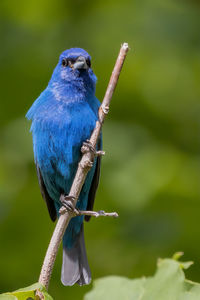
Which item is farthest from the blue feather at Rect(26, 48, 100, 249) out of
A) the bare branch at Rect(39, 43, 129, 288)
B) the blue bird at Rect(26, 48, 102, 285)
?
the bare branch at Rect(39, 43, 129, 288)

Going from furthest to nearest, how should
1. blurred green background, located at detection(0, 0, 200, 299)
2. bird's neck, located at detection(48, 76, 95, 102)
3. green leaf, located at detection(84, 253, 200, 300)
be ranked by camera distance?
blurred green background, located at detection(0, 0, 200, 299), bird's neck, located at detection(48, 76, 95, 102), green leaf, located at detection(84, 253, 200, 300)

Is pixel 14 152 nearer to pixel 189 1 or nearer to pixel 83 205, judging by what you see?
pixel 83 205

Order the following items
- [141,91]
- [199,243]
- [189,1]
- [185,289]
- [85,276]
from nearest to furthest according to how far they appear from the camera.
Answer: [185,289] → [85,276] → [199,243] → [141,91] → [189,1]

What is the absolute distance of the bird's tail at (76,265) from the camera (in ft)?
14.6

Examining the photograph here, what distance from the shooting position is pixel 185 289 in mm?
2324

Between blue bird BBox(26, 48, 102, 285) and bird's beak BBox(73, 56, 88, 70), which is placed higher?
bird's beak BBox(73, 56, 88, 70)

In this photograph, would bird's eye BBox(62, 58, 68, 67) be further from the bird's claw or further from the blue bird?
the bird's claw

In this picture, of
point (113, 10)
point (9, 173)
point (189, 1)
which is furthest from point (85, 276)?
point (189, 1)

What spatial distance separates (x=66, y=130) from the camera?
163 inches

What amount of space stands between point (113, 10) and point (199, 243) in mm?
2845

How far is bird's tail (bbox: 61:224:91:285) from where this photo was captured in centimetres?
445

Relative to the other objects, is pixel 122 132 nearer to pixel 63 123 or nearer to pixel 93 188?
pixel 93 188

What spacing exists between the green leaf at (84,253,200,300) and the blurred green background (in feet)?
7.55

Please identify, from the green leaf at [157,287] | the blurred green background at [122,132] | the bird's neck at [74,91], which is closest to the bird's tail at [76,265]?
the blurred green background at [122,132]
